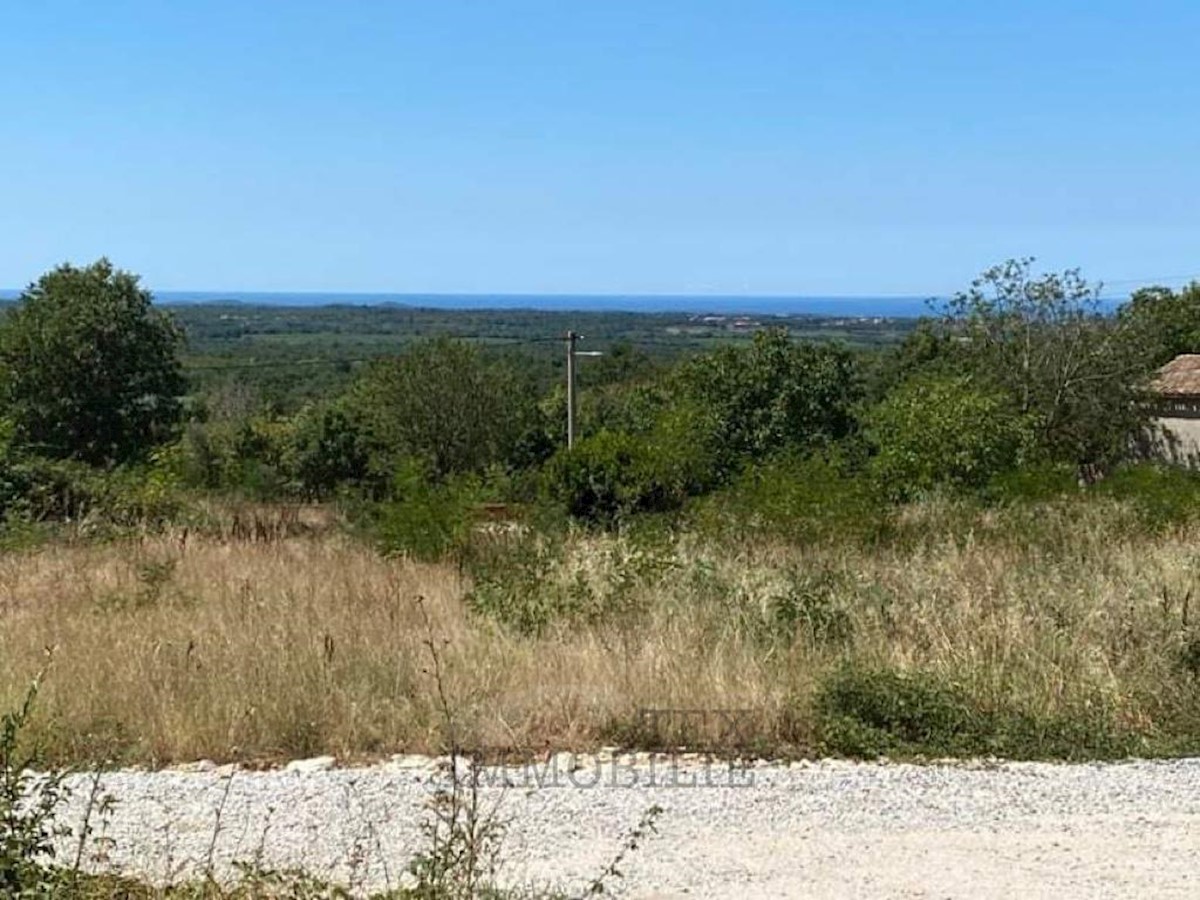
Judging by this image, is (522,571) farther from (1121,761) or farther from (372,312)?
(372,312)

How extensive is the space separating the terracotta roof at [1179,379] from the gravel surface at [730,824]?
107 feet

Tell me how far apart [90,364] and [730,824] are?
A: 4457 cm

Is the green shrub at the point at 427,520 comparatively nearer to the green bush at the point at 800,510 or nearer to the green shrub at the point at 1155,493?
the green bush at the point at 800,510

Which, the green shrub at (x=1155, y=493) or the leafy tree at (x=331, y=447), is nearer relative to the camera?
the green shrub at (x=1155, y=493)

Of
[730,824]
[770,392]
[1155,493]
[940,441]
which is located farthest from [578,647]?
[770,392]

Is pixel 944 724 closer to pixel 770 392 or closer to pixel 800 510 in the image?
pixel 800 510

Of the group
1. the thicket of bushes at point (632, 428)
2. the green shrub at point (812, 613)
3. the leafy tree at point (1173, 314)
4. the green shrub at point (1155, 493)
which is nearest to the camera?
the green shrub at point (812, 613)

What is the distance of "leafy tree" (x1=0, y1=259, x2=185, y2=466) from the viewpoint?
144 ft

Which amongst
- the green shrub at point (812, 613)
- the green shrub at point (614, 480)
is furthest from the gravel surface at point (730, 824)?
the green shrub at point (614, 480)

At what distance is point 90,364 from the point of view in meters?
44.1

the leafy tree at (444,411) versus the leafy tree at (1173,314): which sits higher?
the leafy tree at (1173,314)

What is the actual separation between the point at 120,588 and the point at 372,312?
12911cm

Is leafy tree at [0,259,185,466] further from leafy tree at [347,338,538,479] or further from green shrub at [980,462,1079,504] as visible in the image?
green shrub at [980,462,1079,504]

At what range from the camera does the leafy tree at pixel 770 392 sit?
32062 mm
